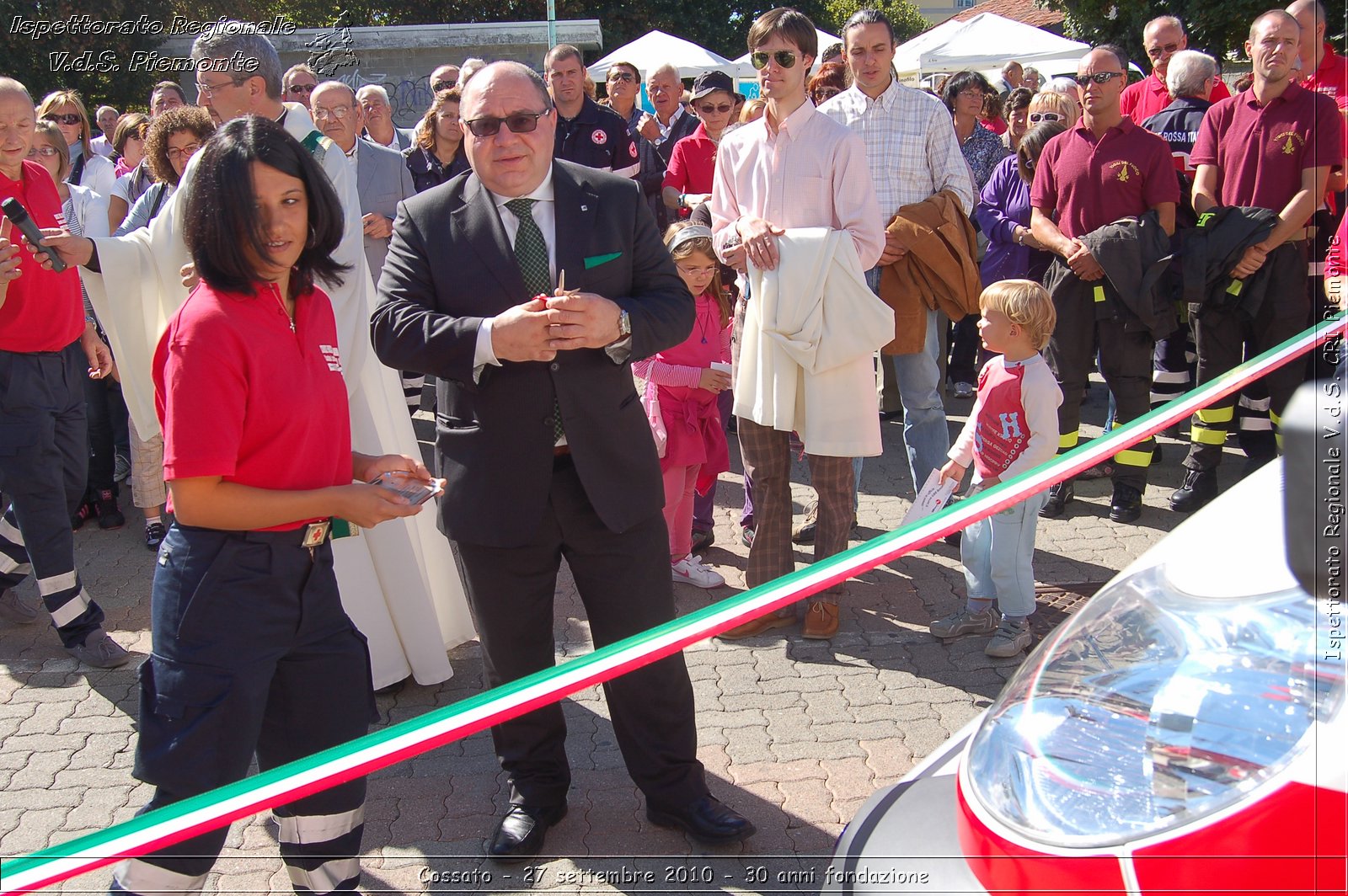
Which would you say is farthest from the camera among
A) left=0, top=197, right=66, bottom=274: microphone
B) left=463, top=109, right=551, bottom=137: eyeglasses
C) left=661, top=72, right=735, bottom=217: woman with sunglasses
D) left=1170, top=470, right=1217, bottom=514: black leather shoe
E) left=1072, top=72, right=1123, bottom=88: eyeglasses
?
left=661, top=72, right=735, bottom=217: woman with sunglasses

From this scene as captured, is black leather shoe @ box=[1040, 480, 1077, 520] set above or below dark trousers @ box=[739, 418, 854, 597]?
below

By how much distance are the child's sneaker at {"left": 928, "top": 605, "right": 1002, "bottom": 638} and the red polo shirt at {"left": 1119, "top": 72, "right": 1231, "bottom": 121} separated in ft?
15.4

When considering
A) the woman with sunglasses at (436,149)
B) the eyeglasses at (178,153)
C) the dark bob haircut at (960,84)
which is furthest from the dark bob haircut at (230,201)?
the dark bob haircut at (960,84)

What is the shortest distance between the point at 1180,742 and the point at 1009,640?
2787mm

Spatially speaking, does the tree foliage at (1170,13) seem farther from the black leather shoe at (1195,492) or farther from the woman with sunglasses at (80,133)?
the woman with sunglasses at (80,133)

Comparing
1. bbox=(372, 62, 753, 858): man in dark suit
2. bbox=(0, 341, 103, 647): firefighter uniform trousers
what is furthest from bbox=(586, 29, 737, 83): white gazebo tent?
bbox=(372, 62, 753, 858): man in dark suit

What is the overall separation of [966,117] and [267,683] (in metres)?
7.19

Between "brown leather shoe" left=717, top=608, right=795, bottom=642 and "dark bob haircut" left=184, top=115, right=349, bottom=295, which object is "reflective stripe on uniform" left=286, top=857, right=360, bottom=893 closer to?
"dark bob haircut" left=184, top=115, right=349, bottom=295

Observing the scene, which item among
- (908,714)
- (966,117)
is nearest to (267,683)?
(908,714)

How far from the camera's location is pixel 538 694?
2117 mm

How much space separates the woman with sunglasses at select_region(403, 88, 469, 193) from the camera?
786 centimetres

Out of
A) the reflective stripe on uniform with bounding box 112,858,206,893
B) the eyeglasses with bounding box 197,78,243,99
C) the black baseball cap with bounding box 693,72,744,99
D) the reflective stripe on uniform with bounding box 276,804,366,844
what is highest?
the black baseball cap with bounding box 693,72,744,99

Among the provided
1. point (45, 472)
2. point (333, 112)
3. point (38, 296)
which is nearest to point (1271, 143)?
point (333, 112)

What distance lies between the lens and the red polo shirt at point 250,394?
7.54 feet
